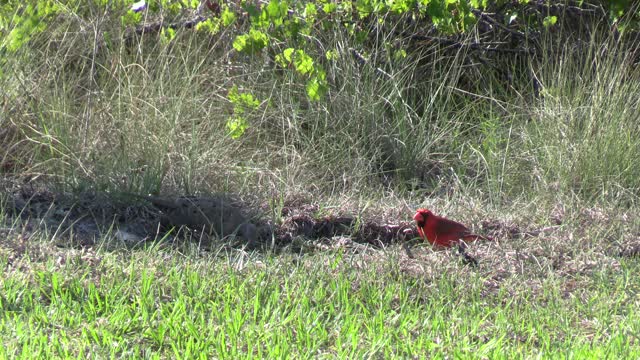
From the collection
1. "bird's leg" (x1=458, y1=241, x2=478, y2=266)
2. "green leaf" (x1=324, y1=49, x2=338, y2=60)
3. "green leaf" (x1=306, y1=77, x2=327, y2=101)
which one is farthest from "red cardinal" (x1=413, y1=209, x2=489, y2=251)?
"green leaf" (x1=324, y1=49, x2=338, y2=60)

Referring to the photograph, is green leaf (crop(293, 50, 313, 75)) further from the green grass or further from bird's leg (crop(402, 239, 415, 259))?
the green grass

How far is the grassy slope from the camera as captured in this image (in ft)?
13.0

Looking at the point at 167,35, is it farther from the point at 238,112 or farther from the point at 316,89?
the point at 316,89

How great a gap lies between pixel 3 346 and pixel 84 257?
1019 millimetres

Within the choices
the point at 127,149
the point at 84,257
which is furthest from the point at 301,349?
the point at 127,149

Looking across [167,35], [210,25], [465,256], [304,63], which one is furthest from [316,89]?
[167,35]

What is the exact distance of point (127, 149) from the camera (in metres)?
6.20

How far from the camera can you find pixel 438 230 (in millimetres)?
5246

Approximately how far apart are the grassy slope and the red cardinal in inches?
3.3

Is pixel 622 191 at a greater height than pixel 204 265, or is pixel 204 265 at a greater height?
pixel 204 265

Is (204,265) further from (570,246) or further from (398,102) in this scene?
(398,102)

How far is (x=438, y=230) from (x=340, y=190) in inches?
60.7

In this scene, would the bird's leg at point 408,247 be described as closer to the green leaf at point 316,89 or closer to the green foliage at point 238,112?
the green leaf at point 316,89

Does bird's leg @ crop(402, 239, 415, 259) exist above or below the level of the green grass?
below
